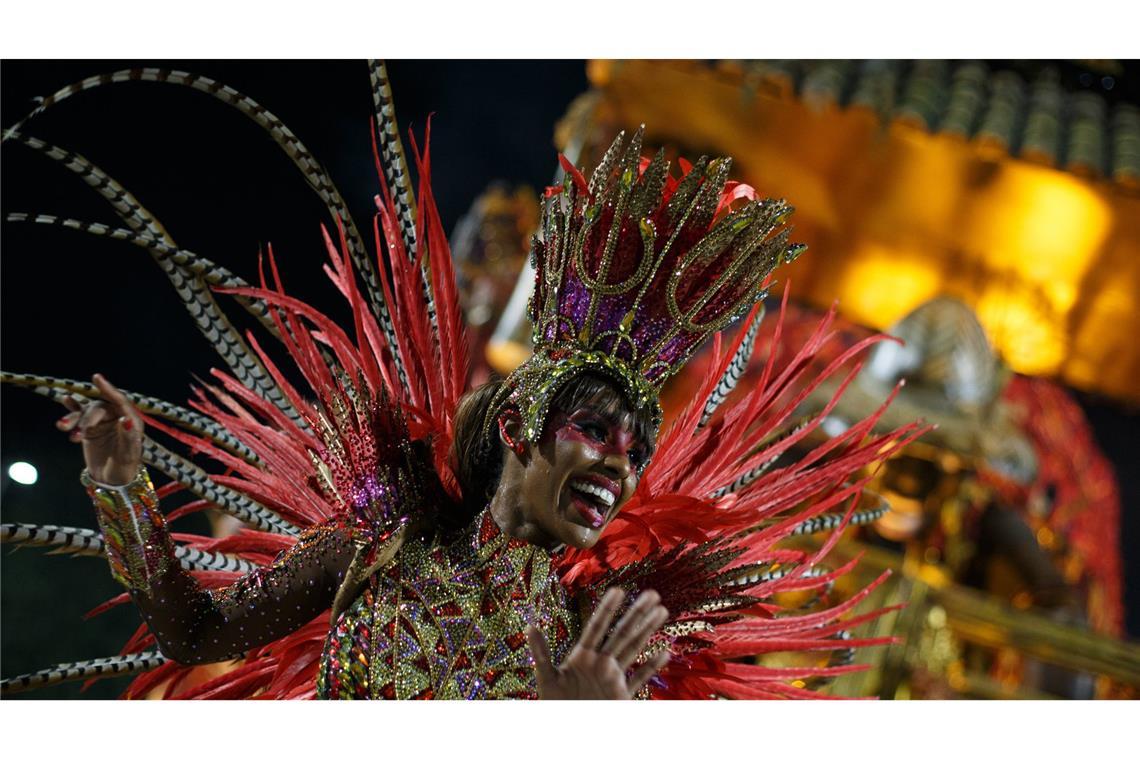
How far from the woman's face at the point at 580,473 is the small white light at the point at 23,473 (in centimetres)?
89

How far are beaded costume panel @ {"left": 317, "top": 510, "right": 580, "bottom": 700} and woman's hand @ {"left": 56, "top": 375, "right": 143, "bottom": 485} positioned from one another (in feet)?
1.15

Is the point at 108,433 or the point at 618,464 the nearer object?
the point at 108,433

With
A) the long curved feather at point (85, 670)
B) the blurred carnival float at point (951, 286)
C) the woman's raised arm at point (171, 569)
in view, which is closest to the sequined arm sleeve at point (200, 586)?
the woman's raised arm at point (171, 569)

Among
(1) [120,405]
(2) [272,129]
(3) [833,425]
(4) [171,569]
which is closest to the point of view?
(1) [120,405]

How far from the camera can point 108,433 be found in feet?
4.13

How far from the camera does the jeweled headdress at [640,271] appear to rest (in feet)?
4.91

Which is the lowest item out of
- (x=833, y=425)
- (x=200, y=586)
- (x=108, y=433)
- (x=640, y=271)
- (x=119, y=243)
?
(x=833, y=425)

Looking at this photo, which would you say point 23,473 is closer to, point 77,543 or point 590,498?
point 77,543

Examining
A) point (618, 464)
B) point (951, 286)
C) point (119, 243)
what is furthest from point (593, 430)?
point (951, 286)

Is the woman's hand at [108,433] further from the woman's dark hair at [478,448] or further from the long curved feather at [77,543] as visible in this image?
the woman's dark hair at [478,448]

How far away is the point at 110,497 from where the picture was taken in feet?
4.23

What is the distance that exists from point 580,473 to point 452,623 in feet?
0.84

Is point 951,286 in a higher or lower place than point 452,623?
higher

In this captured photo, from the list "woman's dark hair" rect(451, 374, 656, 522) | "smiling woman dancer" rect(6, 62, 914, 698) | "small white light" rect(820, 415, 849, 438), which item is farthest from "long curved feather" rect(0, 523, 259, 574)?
"small white light" rect(820, 415, 849, 438)
